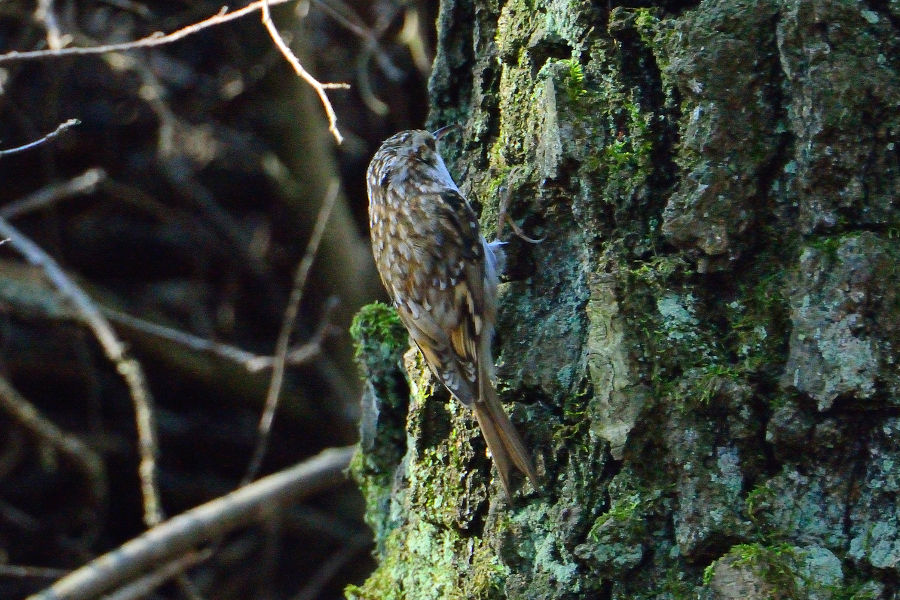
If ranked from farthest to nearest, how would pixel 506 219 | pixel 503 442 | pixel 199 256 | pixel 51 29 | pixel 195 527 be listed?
pixel 199 256, pixel 195 527, pixel 51 29, pixel 506 219, pixel 503 442

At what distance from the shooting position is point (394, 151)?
2562 mm

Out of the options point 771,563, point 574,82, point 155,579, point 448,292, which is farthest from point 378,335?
point 155,579

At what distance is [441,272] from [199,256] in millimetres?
2682

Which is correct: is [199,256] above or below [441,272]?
above

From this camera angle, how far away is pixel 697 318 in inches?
63.4

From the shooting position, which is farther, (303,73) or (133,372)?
(133,372)

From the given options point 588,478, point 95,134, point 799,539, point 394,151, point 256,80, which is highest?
point 95,134

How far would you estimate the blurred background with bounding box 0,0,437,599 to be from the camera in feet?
13.7

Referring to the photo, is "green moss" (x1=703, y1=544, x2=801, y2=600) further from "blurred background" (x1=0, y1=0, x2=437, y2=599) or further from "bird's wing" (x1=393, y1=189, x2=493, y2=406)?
"blurred background" (x1=0, y1=0, x2=437, y2=599)

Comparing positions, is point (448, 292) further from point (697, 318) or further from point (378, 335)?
point (697, 318)

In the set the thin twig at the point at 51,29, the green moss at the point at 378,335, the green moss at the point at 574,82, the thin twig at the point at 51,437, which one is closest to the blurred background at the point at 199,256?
the thin twig at the point at 51,437

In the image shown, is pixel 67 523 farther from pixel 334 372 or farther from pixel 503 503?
pixel 503 503

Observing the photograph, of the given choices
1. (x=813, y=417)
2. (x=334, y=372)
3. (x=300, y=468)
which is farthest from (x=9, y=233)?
(x=813, y=417)

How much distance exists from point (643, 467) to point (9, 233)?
7.27ft
